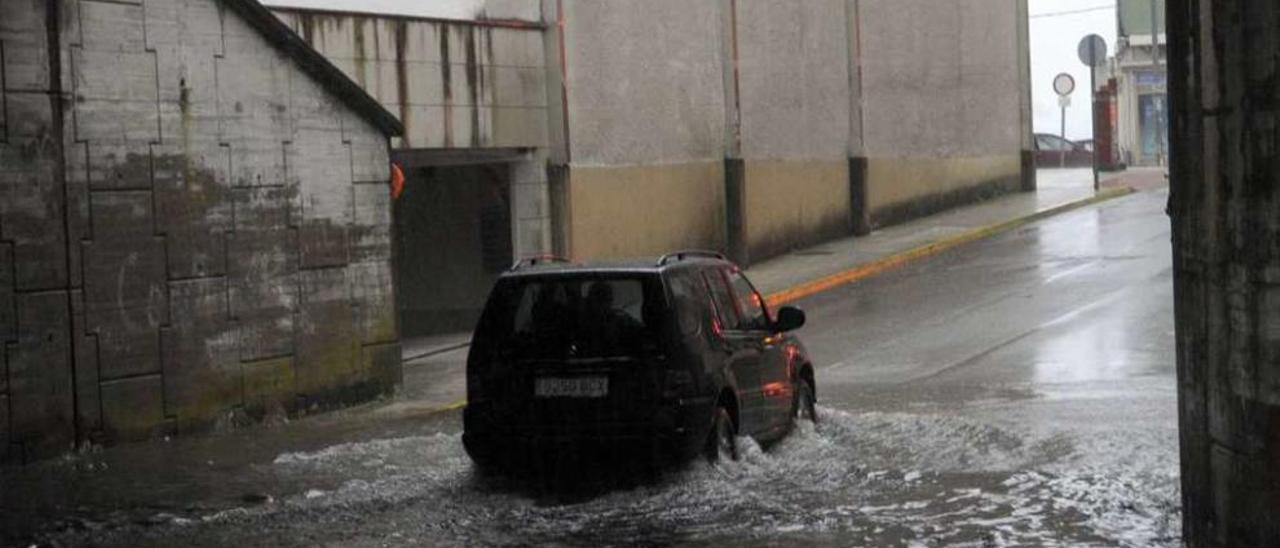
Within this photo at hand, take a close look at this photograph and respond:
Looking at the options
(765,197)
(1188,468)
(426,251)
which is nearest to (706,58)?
(765,197)

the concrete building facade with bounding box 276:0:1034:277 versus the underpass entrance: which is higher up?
the concrete building facade with bounding box 276:0:1034:277

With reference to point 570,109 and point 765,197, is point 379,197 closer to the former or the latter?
point 570,109

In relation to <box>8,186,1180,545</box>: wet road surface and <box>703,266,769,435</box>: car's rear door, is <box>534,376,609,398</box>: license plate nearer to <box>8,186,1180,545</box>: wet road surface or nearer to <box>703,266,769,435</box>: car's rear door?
<box>8,186,1180,545</box>: wet road surface

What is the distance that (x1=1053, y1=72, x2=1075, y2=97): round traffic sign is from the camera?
44750mm

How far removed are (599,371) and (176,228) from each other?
A: 533 cm

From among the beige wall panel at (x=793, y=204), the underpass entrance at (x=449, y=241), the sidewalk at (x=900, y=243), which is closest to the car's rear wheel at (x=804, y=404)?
the sidewalk at (x=900, y=243)

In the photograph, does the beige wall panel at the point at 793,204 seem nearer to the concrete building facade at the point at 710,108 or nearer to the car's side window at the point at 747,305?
the concrete building facade at the point at 710,108

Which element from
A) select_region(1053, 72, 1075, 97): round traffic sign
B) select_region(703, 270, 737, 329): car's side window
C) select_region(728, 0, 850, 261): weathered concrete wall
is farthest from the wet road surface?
select_region(1053, 72, 1075, 97): round traffic sign

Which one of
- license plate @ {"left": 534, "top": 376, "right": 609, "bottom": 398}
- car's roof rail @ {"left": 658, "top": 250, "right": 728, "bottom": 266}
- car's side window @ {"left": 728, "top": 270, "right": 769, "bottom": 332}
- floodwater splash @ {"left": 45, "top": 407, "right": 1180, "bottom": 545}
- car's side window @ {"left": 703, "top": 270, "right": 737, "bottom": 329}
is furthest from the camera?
car's side window @ {"left": 728, "top": 270, "right": 769, "bottom": 332}

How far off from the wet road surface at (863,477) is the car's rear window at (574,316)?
3.04 ft

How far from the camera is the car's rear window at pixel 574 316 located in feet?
39.4

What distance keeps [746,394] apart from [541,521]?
7.69 ft

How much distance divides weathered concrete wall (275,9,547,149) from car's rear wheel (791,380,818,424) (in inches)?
383

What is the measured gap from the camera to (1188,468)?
891 cm
